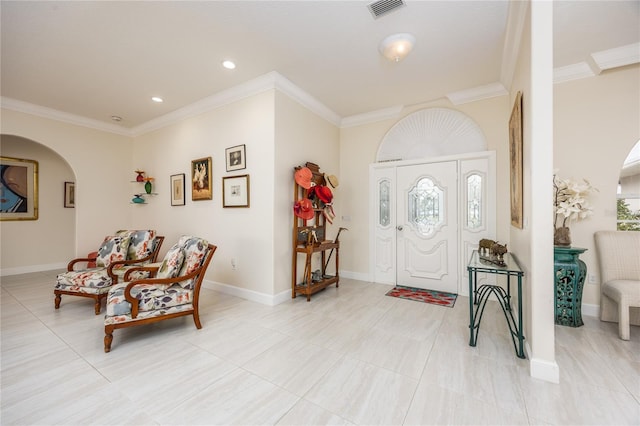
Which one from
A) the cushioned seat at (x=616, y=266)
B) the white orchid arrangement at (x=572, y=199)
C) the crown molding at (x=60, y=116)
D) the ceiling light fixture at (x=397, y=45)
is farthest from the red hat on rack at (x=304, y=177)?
the crown molding at (x=60, y=116)

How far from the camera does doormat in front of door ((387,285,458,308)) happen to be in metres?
3.35

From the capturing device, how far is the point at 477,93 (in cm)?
351

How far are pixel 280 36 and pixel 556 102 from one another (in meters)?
3.40

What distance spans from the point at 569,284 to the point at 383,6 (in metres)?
3.35

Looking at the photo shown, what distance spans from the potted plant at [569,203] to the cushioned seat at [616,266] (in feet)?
1.09

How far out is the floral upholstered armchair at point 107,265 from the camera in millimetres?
2949

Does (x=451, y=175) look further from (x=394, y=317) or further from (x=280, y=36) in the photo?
(x=280, y=36)

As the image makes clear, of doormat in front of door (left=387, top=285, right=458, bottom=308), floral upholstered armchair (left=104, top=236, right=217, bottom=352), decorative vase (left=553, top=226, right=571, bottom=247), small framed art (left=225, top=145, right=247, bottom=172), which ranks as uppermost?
small framed art (left=225, top=145, right=247, bottom=172)

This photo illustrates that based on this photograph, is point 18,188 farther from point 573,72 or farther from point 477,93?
point 573,72

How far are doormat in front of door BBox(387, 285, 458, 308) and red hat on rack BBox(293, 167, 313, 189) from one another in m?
2.05

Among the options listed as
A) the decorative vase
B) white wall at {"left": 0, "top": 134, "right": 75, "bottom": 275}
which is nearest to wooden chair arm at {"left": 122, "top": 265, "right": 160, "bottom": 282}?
white wall at {"left": 0, "top": 134, "right": 75, "bottom": 275}

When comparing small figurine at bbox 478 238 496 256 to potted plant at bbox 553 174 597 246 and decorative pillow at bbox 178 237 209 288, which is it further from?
decorative pillow at bbox 178 237 209 288

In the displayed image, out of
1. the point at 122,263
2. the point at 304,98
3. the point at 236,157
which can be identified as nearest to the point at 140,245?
the point at 122,263

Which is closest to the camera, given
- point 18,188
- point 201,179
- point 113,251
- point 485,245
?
point 485,245
